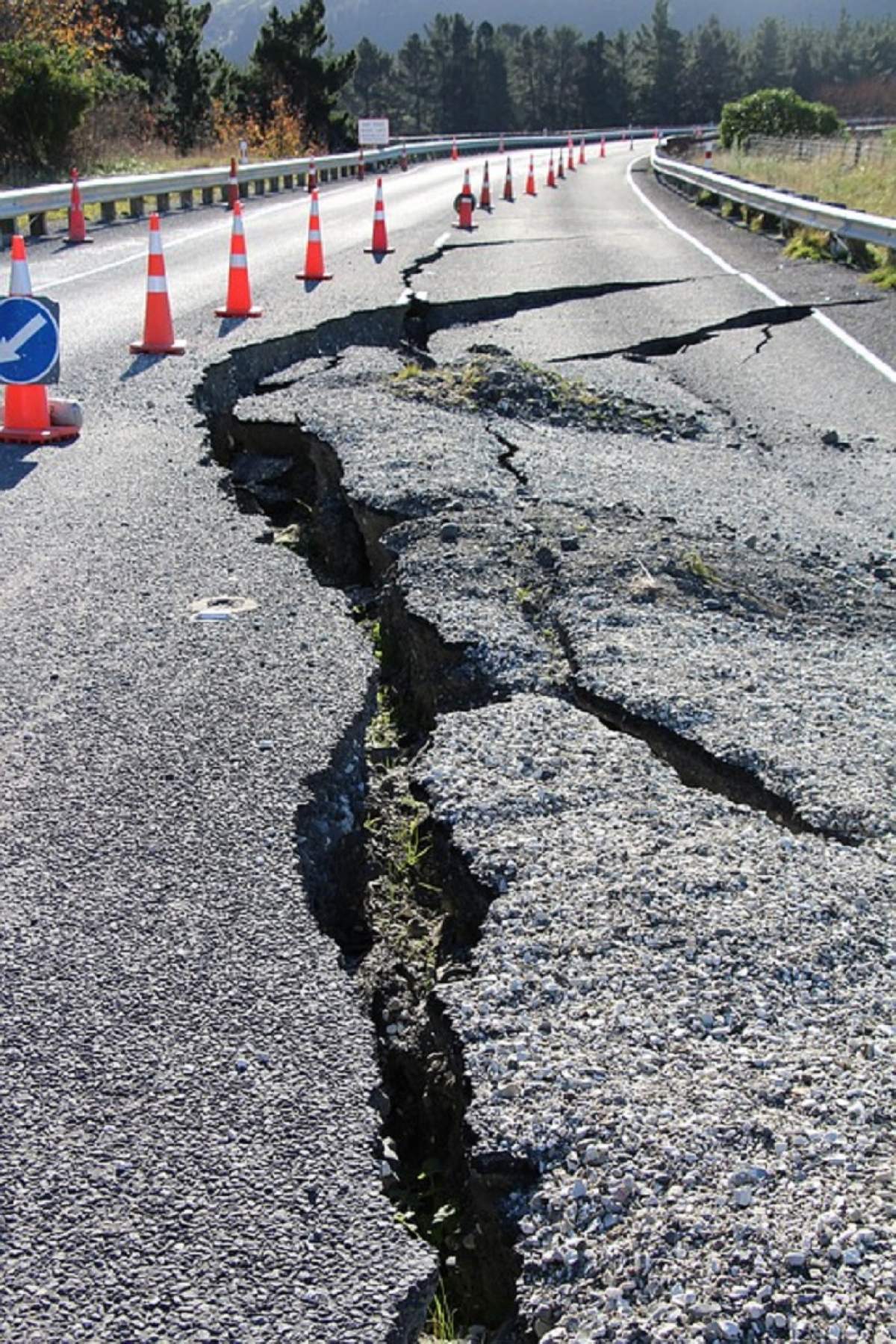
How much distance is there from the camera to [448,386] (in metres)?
7.98

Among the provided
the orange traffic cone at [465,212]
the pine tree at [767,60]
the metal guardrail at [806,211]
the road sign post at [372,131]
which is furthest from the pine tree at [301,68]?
the pine tree at [767,60]

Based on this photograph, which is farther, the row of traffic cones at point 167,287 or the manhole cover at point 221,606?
the row of traffic cones at point 167,287

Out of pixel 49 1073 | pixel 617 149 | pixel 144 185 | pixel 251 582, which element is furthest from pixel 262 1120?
pixel 617 149

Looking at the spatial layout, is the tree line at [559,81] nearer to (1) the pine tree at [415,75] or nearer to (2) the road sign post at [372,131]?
(1) the pine tree at [415,75]

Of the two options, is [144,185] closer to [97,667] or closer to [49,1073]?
[97,667]

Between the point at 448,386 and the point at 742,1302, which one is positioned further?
the point at 448,386

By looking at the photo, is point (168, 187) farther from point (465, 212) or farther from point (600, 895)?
point (600, 895)

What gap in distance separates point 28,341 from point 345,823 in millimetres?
4544

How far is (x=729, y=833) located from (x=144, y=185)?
826 inches

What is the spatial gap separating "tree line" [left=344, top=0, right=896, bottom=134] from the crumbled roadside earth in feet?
315

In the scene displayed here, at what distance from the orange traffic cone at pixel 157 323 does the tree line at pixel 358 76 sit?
1600 cm

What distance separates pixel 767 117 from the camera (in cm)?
4700

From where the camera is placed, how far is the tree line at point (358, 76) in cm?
2477

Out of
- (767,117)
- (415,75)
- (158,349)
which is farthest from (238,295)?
(415,75)
